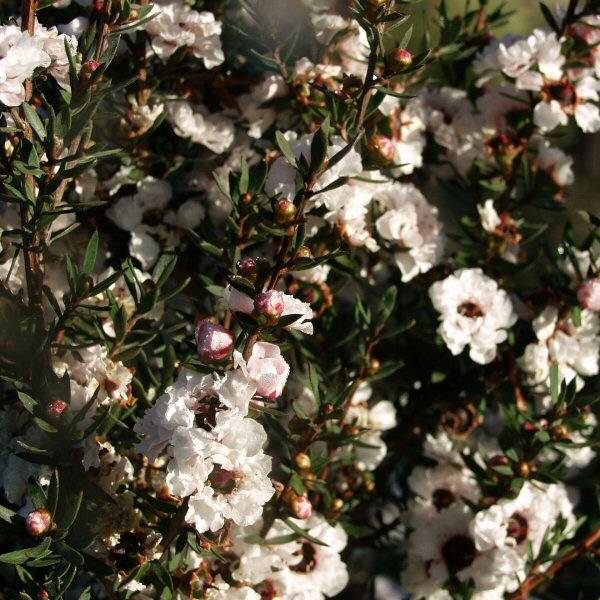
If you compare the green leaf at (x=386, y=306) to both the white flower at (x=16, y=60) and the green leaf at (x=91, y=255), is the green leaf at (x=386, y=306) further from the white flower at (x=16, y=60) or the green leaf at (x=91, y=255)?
the white flower at (x=16, y=60)

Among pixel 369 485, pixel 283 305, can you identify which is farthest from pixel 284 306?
pixel 369 485

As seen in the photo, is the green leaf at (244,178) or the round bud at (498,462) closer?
the green leaf at (244,178)

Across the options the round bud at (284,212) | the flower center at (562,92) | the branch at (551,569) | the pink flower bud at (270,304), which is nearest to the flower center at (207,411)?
the pink flower bud at (270,304)

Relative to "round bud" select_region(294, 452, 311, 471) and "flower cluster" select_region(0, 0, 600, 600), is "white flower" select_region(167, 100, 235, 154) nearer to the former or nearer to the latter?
"flower cluster" select_region(0, 0, 600, 600)

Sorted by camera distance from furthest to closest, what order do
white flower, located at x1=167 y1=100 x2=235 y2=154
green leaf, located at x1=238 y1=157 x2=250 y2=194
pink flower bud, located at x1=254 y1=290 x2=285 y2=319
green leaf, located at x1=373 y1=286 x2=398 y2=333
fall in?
white flower, located at x1=167 y1=100 x2=235 y2=154, green leaf, located at x1=373 y1=286 x2=398 y2=333, green leaf, located at x1=238 y1=157 x2=250 y2=194, pink flower bud, located at x1=254 y1=290 x2=285 y2=319

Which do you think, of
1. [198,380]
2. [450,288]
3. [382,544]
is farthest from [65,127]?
[382,544]

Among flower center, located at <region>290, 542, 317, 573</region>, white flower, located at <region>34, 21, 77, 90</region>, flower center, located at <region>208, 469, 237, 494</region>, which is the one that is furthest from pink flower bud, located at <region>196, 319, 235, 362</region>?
flower center, located at <region>290, 542, 317, 573</region>

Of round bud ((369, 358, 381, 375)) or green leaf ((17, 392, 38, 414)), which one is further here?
round bud ((369, 358, 381, 375))
